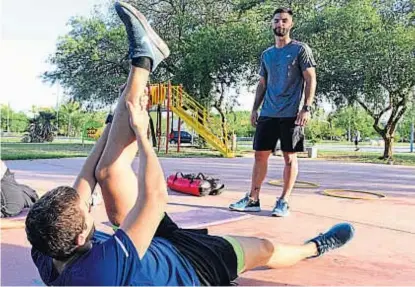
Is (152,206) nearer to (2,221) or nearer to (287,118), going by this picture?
(2,221)

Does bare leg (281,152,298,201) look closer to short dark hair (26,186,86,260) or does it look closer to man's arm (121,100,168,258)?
man's arm (121,100,168,258)

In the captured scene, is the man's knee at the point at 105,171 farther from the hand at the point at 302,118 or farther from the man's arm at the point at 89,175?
the hand at the point at 302,118

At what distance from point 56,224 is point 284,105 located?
2480mm

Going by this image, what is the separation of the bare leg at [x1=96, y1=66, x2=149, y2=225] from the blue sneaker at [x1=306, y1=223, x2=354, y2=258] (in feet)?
3.38

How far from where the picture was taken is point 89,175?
5.48ft

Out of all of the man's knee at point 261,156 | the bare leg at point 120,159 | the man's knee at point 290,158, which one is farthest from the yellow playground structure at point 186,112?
the bare leg at point 120,159

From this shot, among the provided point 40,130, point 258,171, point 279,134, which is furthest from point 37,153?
point 40,130

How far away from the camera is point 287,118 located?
3396 millimetres

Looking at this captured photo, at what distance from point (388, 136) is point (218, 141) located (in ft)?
16.5

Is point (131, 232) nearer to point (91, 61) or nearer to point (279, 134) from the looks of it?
point (279, 134)

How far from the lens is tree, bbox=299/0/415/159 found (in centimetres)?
1224

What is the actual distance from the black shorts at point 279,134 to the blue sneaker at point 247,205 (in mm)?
401

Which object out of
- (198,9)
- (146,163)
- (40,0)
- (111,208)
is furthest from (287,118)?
(198,9)

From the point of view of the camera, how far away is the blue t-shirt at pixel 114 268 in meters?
1.19
